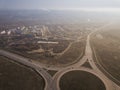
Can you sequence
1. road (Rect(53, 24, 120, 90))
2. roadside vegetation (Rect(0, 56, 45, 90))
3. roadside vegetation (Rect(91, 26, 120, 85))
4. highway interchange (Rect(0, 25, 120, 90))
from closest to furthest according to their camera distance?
1. roadside vegetation (Rect(0, 56, 45, 90))
2. highway interchange (Rect(0, 25, 120, 90))
3. road (Rect(53, 24, 120, 90))
4. roadside vegetation (Rect(91, 26, 120, 85))

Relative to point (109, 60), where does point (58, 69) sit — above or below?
below

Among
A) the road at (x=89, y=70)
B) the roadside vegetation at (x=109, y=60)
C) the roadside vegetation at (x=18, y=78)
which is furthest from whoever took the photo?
the roadside vegetation at (x=109, y=60)

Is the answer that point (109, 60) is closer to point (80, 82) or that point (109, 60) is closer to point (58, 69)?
point (80, 82)

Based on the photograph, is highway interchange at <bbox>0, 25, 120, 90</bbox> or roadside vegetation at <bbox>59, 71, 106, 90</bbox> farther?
highway interchange at <bbox>0, 25, 120, 90</bbox>

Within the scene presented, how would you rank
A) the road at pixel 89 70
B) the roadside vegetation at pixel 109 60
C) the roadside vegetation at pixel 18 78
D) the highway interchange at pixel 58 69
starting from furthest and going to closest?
1. the roadside vegetation at pixel 109 60
2. the road at pixel 89 70
3. the highway interchange at pixel 58 69
4. the roadside vegetation at pixel 18 78

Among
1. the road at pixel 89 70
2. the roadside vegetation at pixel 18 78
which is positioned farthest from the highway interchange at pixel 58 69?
the roadside vegetation at pixel 18 78

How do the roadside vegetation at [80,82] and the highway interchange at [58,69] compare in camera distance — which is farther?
the highway interchange at [58,69]

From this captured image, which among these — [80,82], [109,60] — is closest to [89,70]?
[80,82]

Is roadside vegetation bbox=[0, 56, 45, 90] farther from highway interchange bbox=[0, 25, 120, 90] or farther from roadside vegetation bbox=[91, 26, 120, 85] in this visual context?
roadside vegetation bbox=[91, 26, 120, 85]

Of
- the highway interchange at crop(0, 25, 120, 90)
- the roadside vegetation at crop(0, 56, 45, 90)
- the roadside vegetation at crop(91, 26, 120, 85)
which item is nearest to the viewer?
the roadside vegetation at crop(0, 56, 45, 90)

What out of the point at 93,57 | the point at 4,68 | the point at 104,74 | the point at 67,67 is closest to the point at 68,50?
the point at 93,57

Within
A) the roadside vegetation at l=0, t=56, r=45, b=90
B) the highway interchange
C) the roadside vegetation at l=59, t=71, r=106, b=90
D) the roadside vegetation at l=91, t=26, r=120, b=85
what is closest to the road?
the highway interchange

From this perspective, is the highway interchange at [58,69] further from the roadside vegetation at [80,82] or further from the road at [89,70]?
the roadside vegetation at [80,82]
